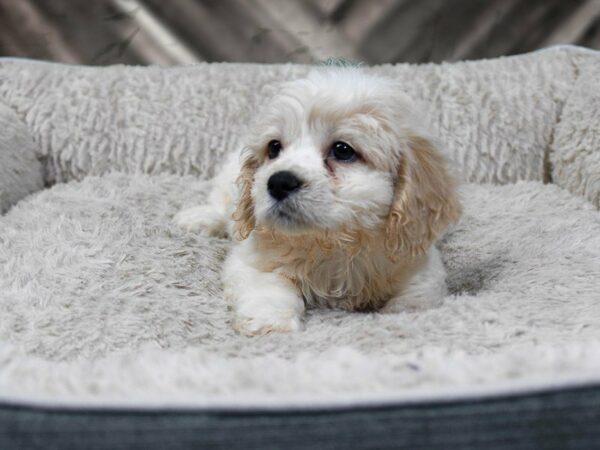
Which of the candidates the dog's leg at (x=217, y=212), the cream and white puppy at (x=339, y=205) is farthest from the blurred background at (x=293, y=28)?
the cream and white puppy at (x=339, y=205)

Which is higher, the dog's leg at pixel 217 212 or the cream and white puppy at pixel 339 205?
the cream and white puppy at pixel 339 205

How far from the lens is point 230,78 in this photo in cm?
305

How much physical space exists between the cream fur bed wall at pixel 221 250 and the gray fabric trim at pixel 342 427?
26 mm

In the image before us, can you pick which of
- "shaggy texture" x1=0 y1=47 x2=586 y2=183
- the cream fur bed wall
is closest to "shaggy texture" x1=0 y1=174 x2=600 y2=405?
the cream fur bed wall

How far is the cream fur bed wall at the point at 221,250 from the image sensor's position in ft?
3.39

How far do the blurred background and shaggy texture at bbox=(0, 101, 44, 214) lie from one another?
898 millimetres

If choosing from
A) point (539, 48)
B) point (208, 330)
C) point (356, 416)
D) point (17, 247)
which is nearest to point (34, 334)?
point (208, 330)

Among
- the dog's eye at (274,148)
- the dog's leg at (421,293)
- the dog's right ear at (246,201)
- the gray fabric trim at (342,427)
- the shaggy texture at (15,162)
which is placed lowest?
the shaggy texture at (15,162)

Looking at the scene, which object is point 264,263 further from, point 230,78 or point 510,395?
point 230,78

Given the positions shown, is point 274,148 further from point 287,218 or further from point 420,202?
point 420,202

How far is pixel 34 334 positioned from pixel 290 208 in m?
0.65

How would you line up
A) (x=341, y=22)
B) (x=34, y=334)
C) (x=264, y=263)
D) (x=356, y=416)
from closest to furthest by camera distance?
(x=356, y=416)
(x=34, y=334)
(x=264, y=263)
(x=341, y=22)

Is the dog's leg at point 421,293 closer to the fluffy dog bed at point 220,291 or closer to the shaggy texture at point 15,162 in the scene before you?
the fluffy dog bed at point 220,291

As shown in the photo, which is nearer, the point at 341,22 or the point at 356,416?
the point at 356,416
